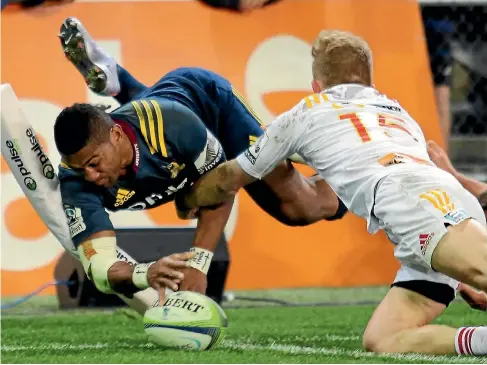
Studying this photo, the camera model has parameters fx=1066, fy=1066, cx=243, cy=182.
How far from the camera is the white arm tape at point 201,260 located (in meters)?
4.57

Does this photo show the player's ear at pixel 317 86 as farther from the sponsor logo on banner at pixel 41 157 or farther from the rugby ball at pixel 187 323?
the sponsor logo on banner at pixel 41 157

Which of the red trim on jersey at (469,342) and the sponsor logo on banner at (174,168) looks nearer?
the red trim on jersey at (469,342)

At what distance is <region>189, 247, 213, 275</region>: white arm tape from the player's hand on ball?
31 millimetres

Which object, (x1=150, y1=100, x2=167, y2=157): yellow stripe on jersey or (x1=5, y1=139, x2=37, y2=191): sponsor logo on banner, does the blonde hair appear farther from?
(x1=5, y1=139, x2=37, y2=191): sponsor logo on banner

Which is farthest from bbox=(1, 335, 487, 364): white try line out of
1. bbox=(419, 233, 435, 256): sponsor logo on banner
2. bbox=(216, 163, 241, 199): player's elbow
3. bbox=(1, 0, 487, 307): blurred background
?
bbox=(1, 0, 487, 307): blurred background

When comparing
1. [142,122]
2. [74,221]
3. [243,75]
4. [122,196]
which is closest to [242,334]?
[122,196]

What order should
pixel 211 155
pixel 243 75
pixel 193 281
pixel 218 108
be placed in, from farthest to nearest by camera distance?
pixel 243 75 < pixel 218 108 < pixel 211 155 < pixel 193 281

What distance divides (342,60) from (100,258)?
1.30 metres

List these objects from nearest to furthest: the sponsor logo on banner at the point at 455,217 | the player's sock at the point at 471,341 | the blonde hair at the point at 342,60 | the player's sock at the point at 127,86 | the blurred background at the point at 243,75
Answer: the sponsor logo on banner at the point at 455,217 < the player's sock at the point at 471,341 < the blonde hair at the point at 342,60 < the player's sock at the point at 127,86 < the blurred background at the point at 243,75

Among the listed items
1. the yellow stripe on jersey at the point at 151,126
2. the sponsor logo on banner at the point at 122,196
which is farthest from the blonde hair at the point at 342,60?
the sponsor logo on banner at the point at 122,196

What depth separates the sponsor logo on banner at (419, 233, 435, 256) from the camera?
3.87 meters

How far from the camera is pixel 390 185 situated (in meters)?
3.97

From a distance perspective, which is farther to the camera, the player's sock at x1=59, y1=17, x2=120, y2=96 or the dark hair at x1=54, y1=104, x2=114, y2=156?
the player's sock at x1=59, y1=17, x2=120, y2=96

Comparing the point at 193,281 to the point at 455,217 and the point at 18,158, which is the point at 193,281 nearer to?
the point at 18,158
